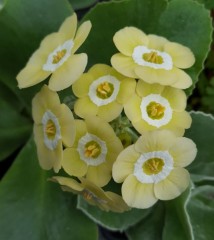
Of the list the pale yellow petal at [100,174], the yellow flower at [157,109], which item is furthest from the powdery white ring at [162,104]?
the pale yellow petal at [100,174]

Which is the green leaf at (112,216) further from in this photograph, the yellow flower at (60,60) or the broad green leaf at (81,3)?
the broad green leaf at (81,3)

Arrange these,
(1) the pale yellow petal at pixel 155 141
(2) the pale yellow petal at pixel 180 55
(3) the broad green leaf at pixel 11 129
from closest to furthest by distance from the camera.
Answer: (1) the pale yellow petal at pixel 155 141, (2) the pale yellow petal at pixel 180 55, (3) the broad green leaf at pixel 11 129

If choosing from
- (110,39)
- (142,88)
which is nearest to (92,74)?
(142,88)

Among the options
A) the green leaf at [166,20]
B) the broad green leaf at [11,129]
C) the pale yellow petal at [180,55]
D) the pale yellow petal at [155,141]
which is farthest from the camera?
the broad green leaf at [11,129]

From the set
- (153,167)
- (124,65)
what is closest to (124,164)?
(153,167)

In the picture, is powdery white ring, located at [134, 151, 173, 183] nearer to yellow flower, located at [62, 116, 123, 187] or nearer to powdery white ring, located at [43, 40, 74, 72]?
yellow flower, located at [62, 116, 123, 187]

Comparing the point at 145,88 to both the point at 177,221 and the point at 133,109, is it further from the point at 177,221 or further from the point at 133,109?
the point at 177,221
